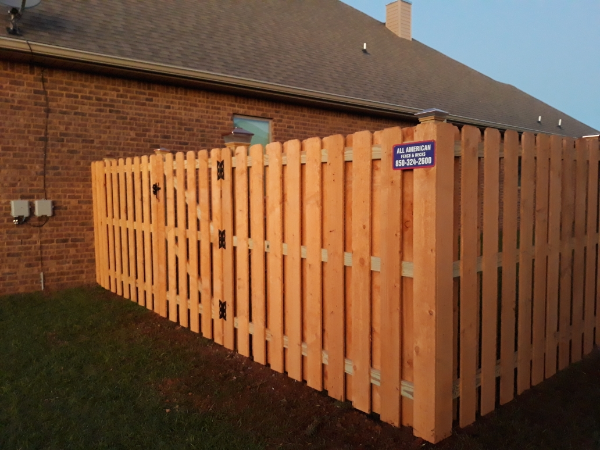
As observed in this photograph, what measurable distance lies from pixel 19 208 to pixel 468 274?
6276 mm

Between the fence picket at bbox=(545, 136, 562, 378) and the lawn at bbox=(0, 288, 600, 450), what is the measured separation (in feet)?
0.85

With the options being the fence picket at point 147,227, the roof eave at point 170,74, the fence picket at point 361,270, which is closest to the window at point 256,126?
the roof eave at point 170,74

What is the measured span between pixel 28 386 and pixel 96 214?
396 cm

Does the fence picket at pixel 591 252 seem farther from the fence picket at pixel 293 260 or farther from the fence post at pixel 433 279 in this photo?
the fence picket at pixel 293 260

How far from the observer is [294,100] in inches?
392

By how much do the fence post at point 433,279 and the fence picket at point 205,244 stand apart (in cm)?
259

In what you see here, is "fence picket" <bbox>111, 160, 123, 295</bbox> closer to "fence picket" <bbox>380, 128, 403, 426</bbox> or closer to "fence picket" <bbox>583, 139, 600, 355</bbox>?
"fence picket" <bbox>380, 128, 403, 426</bbox>

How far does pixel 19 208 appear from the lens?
700 centimetres

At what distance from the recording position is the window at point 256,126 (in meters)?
9.49

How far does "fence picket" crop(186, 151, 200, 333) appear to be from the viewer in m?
5.27

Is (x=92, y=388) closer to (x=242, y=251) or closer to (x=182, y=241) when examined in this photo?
(x=242, y=251)

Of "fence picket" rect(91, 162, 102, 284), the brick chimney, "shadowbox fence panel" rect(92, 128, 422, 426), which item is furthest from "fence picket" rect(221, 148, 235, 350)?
the brick chimney

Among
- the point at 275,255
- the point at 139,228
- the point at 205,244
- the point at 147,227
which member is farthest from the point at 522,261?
the point at 139,228

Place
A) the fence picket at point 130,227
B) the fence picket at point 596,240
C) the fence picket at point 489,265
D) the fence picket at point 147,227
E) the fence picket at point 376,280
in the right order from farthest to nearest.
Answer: the fence picket at point 130,227 → the fence picket at point 147,227 → the fence picket at point 596,240 → the fence picket at point 489,265 → the fence picket at point 376,280
